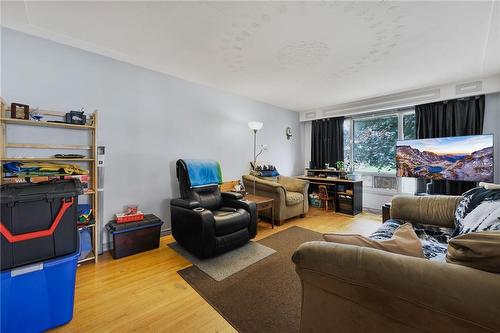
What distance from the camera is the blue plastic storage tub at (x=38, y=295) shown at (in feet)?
4.06

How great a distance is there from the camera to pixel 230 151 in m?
3.86

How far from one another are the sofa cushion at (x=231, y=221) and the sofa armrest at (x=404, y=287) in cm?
138

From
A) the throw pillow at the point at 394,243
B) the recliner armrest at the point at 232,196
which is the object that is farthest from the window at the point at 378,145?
the throw pillow at the point at 394,243

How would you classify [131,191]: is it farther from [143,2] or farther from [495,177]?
[495,177]

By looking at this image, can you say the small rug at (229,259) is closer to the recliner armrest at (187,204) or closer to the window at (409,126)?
the recliner armrest at (187,204)

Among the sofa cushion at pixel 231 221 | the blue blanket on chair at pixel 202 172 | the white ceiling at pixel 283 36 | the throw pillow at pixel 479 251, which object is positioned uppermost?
the white ceiling at pixel 283 36

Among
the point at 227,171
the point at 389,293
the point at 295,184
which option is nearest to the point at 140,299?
the point at 389,293

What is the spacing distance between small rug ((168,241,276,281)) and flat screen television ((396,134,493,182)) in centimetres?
280

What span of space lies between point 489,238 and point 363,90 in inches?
140

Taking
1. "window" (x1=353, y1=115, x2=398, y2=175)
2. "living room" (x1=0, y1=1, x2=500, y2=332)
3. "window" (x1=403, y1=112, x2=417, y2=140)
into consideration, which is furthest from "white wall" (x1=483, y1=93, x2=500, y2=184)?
"window" (x1=353, y1=115, x2=398, y2=175)

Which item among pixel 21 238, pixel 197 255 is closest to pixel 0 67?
pixel 21 238

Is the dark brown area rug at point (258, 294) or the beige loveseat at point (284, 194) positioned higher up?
the beige loveseat at point (284, 194)

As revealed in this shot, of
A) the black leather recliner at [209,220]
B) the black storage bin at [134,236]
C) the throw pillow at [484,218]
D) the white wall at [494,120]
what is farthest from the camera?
the white wall at [494,120]

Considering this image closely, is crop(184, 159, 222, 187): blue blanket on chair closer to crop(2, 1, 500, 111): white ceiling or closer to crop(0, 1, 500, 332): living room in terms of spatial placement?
crop(0, 1, 500, 332): living room
